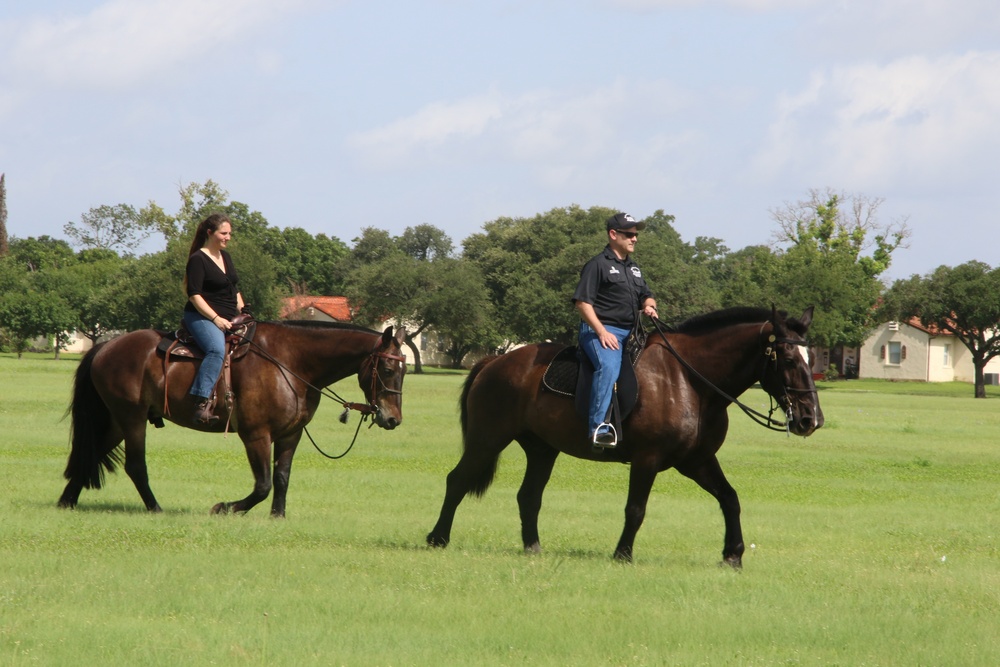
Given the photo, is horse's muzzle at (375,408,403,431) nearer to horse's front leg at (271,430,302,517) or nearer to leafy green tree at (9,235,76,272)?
horse's front leg at (271,430,302,517)

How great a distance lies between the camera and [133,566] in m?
9.30

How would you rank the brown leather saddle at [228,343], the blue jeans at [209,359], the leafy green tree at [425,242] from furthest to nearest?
the leafy green tree at [425,242]
the brown leather saddle at [228,343]
the blue jeans at [209,359]

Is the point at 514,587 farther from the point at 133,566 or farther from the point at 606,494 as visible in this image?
the point at 606,494

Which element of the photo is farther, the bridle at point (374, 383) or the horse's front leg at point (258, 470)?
the horse's front leg at point (258, 470)

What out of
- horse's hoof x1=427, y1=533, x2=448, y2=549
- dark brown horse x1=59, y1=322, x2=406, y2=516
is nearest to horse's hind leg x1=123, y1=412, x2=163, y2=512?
dark brown horse x1=59, y1=322, x2=406, y2=516

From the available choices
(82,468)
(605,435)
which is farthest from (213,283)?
(605,435)

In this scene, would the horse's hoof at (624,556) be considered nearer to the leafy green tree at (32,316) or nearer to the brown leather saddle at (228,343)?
the brown leather saddle at (228,343)

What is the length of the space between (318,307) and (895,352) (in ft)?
175

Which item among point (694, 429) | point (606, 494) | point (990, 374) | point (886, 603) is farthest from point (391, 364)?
point (990, 374)

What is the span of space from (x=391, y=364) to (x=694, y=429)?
3.39 m

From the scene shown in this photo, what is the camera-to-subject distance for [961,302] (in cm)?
7744

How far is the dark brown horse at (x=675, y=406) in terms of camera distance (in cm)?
1030

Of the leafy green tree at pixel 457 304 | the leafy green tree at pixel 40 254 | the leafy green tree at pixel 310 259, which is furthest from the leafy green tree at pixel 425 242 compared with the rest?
the leafy green tree at pixel 457 304

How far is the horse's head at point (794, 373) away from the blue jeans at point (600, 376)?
4.39 ft
